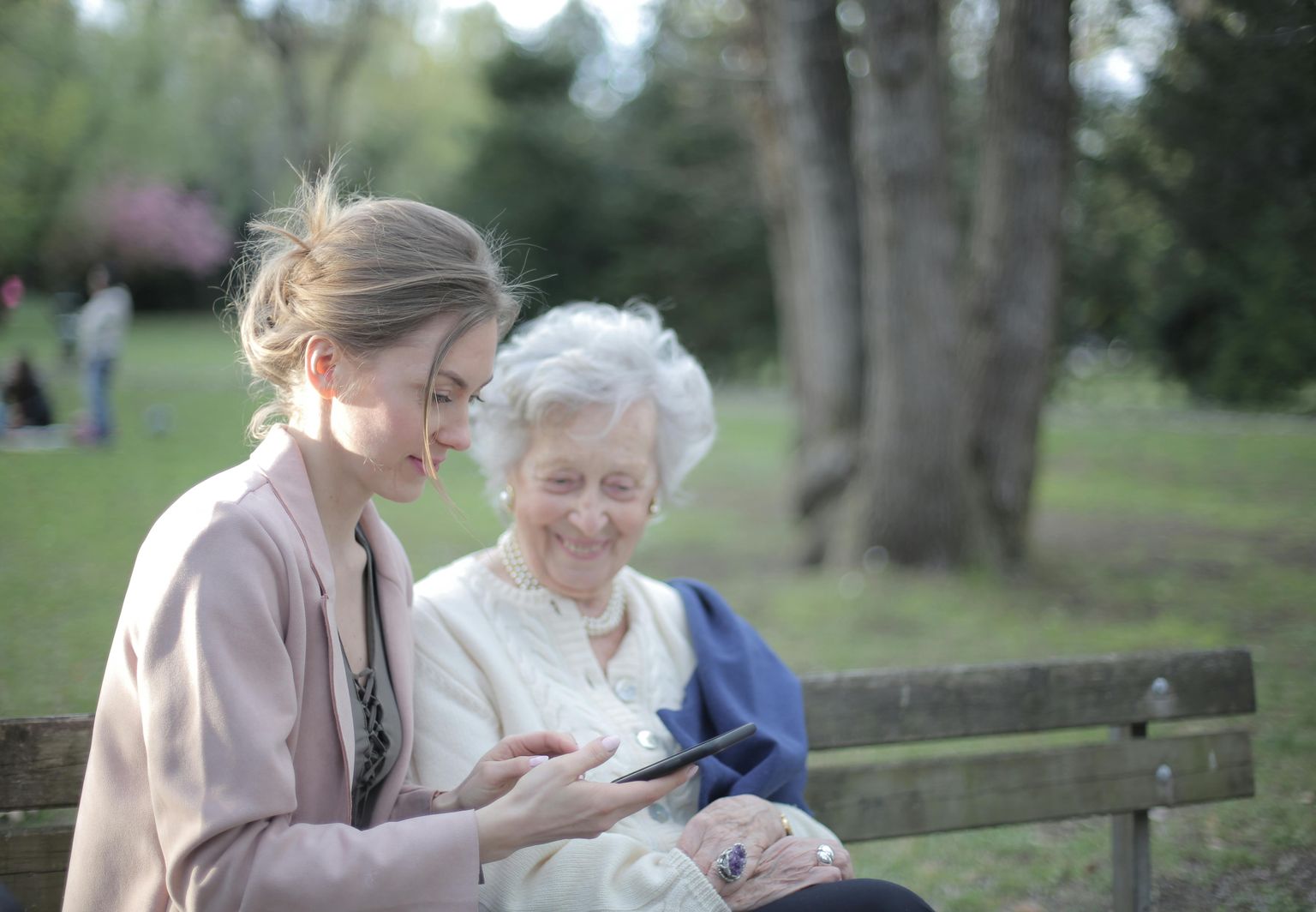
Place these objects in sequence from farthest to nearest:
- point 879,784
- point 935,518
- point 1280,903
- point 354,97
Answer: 1. point 354,97
2. point 935,518
3. point 1280,903
4. point 879,784

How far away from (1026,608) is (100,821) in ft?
19.4

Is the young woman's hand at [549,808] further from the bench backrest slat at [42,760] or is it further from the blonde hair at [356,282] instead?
the bench backrest slat at [42,760]

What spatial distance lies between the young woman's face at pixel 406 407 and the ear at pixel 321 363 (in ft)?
0.09

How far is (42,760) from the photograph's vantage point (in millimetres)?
2291

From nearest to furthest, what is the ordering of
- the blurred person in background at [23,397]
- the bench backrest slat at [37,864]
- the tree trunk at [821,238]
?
the bench backrest slat at [37,864] → the tree trunk at [821,238] → the blurred person in background at [23,397]

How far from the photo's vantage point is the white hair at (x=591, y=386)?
8.66 ft

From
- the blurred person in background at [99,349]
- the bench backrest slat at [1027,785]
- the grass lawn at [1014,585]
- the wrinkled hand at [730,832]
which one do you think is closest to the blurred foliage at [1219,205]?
the grass lawn at [1014,585]

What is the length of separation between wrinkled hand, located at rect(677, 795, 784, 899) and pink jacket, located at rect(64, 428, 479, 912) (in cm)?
64

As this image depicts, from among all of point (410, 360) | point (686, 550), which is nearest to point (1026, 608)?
point (686, 550)

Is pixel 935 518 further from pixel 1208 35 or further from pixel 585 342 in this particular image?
pixel 585 342

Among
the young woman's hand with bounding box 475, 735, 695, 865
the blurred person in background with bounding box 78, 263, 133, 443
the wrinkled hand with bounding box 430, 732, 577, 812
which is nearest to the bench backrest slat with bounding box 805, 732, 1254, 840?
the wrinkled hand with bounding box 430, 732, 577, 812

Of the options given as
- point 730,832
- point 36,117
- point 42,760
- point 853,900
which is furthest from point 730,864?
point 36,117

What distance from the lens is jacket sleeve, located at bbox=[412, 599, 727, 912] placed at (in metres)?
2.18

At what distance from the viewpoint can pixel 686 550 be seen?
936cm
